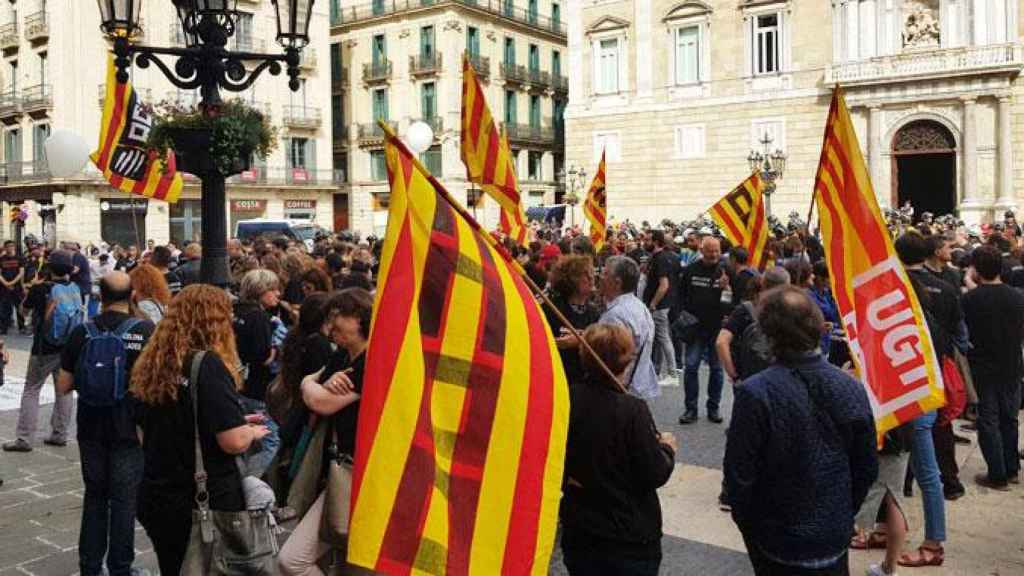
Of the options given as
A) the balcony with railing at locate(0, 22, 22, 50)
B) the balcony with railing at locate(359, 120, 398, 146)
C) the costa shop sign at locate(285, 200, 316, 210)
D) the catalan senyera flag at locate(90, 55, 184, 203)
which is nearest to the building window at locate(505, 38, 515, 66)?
the balcony with railing at locate(359, 120, 398, 146)

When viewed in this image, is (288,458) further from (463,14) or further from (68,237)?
(463,14)

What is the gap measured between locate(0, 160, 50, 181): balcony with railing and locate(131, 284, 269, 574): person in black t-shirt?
35.6 metres

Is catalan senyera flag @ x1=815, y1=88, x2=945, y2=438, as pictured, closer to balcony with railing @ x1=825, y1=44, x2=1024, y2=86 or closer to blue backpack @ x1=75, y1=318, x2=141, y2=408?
blue backpack @ x1=75, y1=318, x2=141, y2=408

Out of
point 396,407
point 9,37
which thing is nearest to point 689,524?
point 396,407

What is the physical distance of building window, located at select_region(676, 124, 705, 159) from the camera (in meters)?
32.5

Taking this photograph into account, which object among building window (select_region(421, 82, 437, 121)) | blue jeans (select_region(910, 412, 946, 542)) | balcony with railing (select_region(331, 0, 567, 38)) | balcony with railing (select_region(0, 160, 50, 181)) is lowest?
blue jeans (select_region(910, 412, 946, 542))

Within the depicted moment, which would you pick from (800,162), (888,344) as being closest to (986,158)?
(800,162)

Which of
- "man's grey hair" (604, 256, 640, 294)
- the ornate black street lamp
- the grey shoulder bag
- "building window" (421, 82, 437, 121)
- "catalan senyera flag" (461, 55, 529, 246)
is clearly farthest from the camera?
"building window" (421, 82, 437, 121)

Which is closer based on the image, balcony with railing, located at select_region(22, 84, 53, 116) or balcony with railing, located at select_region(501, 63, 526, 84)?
balcony with railing, located at select_region(22, 84, 53, 116)

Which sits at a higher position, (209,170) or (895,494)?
(209,170)

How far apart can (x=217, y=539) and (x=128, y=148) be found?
262 inches

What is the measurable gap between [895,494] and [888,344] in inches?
37.3

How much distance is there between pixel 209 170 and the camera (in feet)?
22.0

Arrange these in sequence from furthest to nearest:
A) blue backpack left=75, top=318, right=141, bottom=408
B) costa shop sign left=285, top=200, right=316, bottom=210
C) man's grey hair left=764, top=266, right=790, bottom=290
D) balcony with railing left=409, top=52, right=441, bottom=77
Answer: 1. balcony with railing left=409, top=52, right=441, bottom=77
2. costa shop sign left=285, top=200, right=316, bottom=210
3. man's grey hair left=764, top=266, right=790, bottom=290
4. blue backpack left=75, top=318, right=141, bottom=408
